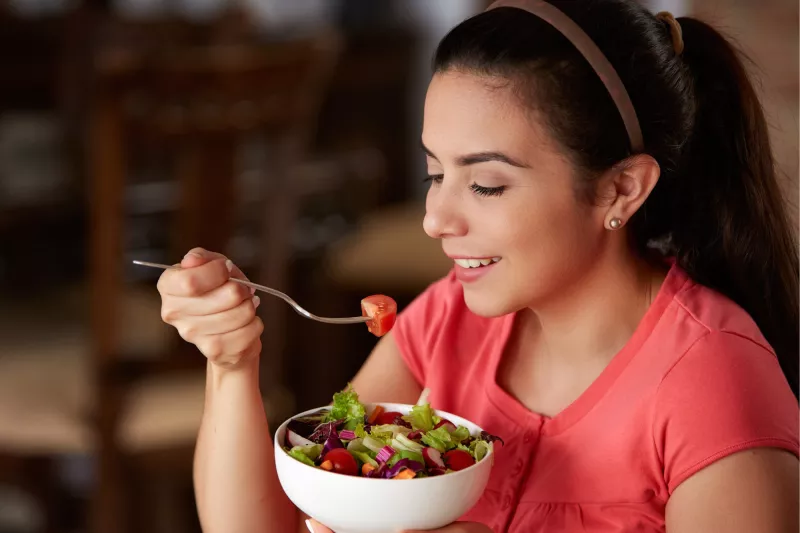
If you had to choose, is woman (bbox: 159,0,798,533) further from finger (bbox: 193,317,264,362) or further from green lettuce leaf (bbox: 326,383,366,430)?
green lettuce leaf (bbox: 326,383,366,430)

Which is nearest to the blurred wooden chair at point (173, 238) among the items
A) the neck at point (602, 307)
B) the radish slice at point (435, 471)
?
the neck at point (602, 307)

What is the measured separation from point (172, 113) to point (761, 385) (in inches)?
59.5

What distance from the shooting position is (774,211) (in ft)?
4.71

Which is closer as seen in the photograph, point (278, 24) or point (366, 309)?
point (366, 309)

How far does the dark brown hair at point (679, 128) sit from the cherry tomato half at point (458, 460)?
0.37 meters

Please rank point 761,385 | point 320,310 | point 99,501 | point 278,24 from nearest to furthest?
1. point 761,385
2. point 99,501
3. point 320,310
4. point 278,24

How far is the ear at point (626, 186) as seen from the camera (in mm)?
1310

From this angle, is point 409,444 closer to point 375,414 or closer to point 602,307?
point 375,414

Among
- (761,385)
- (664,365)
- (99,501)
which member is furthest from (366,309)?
(99,501)

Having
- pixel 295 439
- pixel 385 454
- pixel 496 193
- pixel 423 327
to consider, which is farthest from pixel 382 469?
pixel 423 327

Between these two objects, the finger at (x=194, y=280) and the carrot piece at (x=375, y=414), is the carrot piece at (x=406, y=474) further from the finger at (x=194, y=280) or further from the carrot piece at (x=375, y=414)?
the finger at (x=194, y=280)

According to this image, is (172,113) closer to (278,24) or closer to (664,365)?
Result: (664,365)

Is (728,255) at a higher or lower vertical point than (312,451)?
higher

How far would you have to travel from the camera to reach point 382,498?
104 cm
